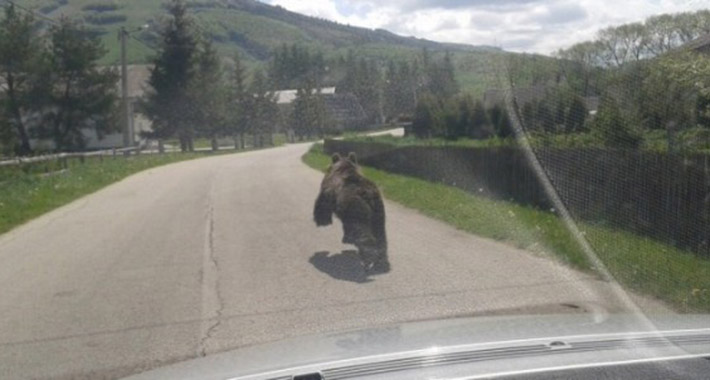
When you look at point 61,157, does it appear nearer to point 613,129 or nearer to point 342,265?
point 613,129

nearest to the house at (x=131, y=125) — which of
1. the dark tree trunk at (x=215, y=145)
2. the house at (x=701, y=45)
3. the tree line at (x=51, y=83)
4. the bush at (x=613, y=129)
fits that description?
the tree line at (x=51, y=83)

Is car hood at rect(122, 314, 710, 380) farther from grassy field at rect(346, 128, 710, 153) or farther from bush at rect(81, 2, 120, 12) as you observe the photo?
bush at rect(81, 2, 120, 12)

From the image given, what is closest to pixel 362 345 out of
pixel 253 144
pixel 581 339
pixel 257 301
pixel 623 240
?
pixel 581 339

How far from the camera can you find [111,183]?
2847 cm

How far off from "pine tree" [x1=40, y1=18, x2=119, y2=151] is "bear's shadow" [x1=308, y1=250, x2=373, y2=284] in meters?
32.9

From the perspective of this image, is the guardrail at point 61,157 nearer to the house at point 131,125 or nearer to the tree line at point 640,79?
the house at point 131,125

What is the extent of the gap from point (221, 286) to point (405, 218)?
6365 millimetres

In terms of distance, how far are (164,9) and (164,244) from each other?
25.3 m

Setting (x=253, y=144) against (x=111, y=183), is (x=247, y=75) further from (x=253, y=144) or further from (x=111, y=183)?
(x=253, y=144)

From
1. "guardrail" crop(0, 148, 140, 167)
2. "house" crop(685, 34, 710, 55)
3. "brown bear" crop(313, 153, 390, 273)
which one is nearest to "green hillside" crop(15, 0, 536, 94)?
"house" crop(685, 34, 710, 55)

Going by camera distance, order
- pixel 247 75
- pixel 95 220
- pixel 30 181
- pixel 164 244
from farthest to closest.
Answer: pixel 247 75 → pixel 30 181 → pixel 95 220 → pixel 164 244

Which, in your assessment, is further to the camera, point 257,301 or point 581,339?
point 257,301

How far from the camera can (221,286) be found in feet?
33.4

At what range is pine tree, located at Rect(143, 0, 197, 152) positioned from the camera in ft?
114
